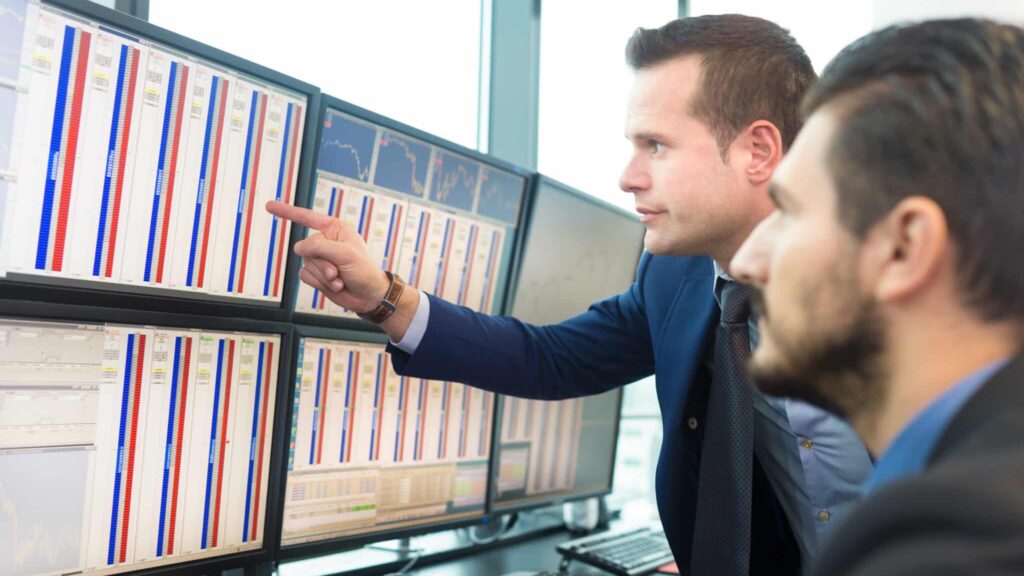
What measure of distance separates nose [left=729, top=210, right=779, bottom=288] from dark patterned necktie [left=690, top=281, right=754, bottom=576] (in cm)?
54

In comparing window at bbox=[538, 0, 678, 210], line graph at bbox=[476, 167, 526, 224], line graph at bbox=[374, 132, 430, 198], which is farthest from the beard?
window at bbox=[538, 0, 678, 210]

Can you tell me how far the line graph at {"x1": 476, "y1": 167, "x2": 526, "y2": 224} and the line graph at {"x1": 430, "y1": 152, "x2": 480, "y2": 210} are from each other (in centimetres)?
3

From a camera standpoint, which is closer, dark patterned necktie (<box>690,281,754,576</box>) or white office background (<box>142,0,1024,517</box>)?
dark patterned necktie (<box>690,281,754,576</box>)

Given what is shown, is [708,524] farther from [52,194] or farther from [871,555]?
[52,194]

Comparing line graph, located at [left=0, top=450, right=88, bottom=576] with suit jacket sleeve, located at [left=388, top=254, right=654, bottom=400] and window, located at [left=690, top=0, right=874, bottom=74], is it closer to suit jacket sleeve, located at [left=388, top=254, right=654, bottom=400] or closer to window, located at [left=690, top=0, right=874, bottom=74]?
suit jacket sleeve, located at [left=388, top=254, right=654, bottom=400]

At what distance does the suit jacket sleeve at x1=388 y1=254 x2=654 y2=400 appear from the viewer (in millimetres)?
1293

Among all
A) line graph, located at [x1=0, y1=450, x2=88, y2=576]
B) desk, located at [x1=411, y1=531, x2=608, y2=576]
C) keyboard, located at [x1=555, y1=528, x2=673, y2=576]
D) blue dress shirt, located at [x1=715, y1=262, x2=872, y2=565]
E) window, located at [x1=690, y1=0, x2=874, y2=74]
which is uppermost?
window, located at [x1=690, y1=0, x2=874, y2=74]

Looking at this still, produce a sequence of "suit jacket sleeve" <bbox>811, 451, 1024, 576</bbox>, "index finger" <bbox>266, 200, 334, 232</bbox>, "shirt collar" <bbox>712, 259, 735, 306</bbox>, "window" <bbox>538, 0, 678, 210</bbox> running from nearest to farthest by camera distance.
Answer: "suit jacket sleeve" <bbox>811, 451, 1024, 576</bbox> < "index finger" <bbox>266, 200, 334, 232</bbox> < "shirt collar" <bbox>712, 259, 735, 306</bbox> < "window" <bbox>538, 0, 678, 210</bbox>

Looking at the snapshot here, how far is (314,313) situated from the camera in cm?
125

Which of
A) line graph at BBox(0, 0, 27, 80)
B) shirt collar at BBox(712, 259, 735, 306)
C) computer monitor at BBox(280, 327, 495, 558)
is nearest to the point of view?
line graph at BBox(0, 0, 27, 80)

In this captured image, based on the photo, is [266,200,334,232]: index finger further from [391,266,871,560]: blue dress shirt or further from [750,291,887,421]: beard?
[750,291,887,421]: beard

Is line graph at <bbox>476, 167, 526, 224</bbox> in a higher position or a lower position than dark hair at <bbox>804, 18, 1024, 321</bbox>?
higher

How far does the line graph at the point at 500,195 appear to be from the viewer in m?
Result: 1.53

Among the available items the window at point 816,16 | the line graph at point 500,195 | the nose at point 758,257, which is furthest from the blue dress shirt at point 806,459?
the window at point 816,16
